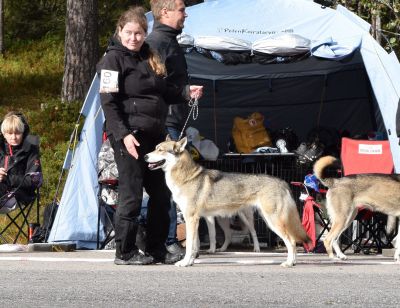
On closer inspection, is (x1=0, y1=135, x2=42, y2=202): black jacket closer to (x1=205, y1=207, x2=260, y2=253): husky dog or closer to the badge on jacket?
(x1=205, y1=207, x2=260, y2=253): husky dog

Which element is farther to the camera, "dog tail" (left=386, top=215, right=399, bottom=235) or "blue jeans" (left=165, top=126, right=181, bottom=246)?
"dog tail" (left=386, top=215, right=399, bottom=235)

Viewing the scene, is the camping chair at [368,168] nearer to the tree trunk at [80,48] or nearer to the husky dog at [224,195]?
the husky dog at [224,195]

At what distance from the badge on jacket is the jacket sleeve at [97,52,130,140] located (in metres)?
0.05

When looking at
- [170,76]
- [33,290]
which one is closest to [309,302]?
[33,290]

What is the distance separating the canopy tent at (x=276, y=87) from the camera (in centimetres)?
1109

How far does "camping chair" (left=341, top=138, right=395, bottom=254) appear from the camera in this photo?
1115cm

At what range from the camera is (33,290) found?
651 centimetres

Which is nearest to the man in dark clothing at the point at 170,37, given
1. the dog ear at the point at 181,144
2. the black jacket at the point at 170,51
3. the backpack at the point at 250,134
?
the black jacket at the point at 170,51

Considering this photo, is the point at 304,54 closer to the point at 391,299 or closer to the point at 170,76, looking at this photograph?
the point at 170,76

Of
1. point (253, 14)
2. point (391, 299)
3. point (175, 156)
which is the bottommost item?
point (391, 299)

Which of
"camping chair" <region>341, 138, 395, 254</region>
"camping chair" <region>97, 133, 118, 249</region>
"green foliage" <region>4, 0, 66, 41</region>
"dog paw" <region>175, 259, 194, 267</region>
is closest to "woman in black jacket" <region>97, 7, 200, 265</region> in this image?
"dog paw" <region>175, 259, 194, 267</region>

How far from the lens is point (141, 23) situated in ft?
26.3

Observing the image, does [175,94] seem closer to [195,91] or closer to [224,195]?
[195,91]

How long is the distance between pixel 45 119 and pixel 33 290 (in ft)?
34.8
